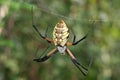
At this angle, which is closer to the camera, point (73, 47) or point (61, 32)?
point (61, 32)

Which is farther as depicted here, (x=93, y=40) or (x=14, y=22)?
(x=93, y=40)

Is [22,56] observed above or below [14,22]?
below

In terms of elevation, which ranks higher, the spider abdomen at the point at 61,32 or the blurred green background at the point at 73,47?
the spider abdomen at the point at 61,32

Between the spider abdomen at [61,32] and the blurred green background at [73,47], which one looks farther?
the blurred green background at [73,47]

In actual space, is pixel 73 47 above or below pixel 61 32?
below

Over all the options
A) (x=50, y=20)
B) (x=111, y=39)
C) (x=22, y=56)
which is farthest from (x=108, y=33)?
(x=22, y=56)

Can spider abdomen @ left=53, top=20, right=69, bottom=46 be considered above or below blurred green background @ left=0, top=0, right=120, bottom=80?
above

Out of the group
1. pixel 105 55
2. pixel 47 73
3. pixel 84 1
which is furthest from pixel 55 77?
pixel 84 1

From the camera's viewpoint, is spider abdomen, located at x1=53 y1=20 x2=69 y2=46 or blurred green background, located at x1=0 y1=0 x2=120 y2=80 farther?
blurred green background, located at x1=0 y1=0 x2=120 y2=80

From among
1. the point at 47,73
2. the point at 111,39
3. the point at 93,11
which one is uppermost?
the point at 93,11

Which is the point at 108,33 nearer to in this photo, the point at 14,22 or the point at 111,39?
the point at 111,39
